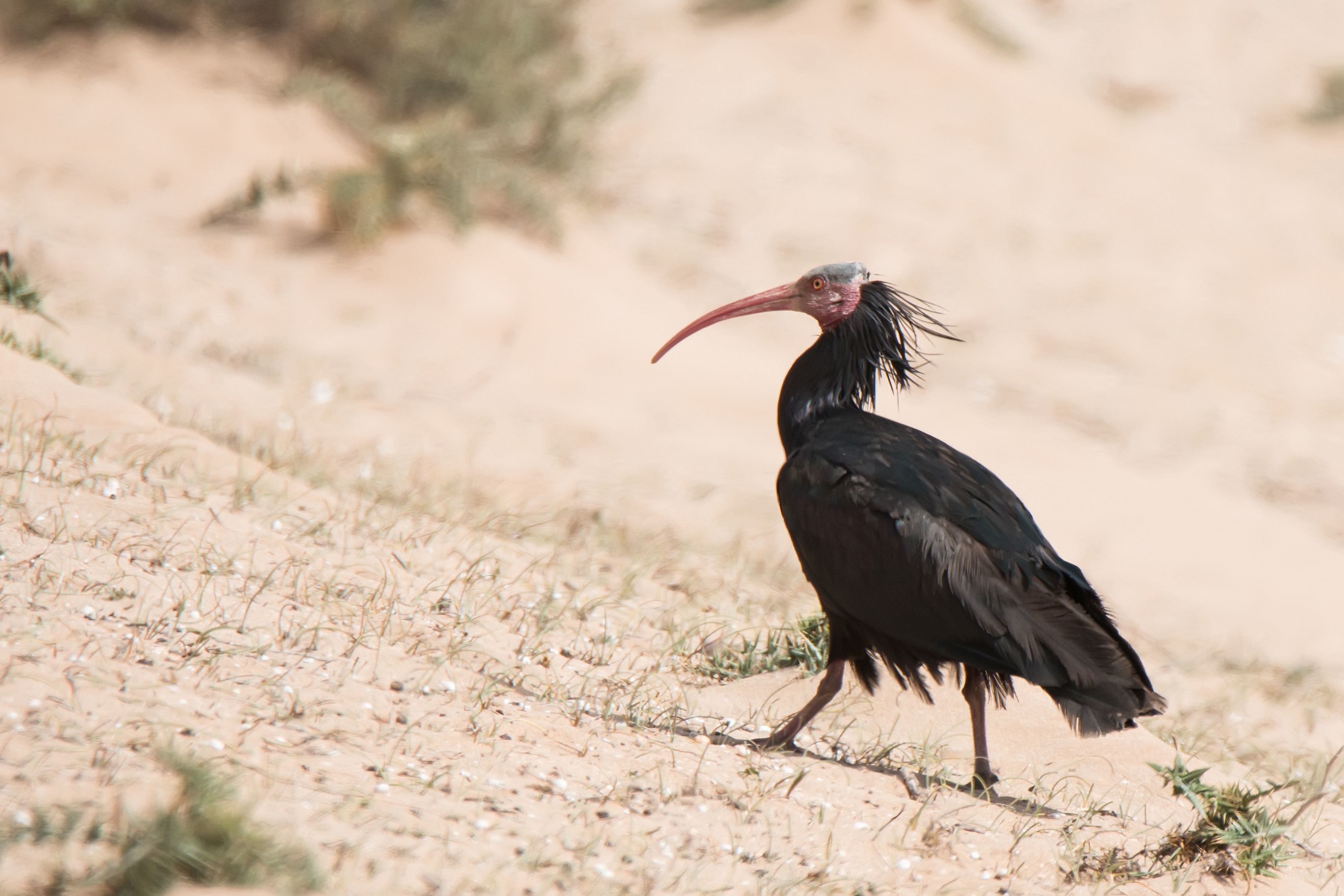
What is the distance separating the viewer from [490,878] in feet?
9.52

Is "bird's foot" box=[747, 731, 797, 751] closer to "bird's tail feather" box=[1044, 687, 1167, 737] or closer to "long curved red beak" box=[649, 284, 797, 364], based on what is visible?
"bird's tail feather" box=[1044, 687, 1167, 737]

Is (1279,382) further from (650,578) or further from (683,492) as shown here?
(650,578)

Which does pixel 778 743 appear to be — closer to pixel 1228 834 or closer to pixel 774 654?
pixel 774 654

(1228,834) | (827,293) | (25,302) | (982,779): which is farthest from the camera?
(25,302)

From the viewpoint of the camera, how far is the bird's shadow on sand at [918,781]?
3785 millimetres

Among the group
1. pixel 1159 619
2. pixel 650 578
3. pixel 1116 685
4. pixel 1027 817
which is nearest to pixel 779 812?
pixel 1027 817

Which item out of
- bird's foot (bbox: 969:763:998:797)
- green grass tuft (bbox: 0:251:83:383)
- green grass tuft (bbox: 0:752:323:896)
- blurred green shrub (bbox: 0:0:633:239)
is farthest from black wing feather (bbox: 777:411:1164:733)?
blurred green shrub (bbox: 0:0:633:239)

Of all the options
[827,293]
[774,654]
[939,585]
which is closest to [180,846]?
[939,585]

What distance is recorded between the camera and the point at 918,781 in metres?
3.97

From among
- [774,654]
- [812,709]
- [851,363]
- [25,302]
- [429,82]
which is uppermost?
[429,82]

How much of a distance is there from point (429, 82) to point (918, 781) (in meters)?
8.10

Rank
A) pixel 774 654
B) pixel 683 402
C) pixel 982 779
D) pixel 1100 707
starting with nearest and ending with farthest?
pixel 1100 707 < pixel 982 779 < pixel 774 654 < pixel 683 402

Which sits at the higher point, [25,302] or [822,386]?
[822,386]

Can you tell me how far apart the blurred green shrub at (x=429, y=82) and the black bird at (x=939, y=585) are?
18.9ft
